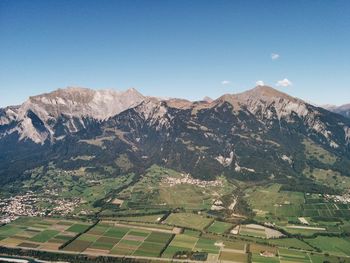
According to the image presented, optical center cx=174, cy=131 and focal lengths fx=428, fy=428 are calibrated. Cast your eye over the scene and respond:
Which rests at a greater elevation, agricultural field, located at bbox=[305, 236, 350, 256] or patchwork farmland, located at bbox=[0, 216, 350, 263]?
patchwork farmland, located at bbox=[0, 216, 350, 263]

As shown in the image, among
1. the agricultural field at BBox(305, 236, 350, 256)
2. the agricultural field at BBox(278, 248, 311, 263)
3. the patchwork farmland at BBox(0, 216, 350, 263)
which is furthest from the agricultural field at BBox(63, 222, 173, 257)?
the agricultural field at BBox(305, 236, 350, 256)

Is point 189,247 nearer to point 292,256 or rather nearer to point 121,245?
point 121,245

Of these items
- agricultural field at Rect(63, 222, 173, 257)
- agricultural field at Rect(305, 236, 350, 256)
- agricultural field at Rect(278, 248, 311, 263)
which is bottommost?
agricultural field at Rect(305, 236, 350, 256)

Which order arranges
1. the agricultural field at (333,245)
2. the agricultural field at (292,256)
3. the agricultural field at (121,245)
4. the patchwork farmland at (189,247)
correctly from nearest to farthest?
the agricultural field at (292,256), the patchwork farmland at (189,247), the agricultural field at (121,245), the agricultural field at (333,245)

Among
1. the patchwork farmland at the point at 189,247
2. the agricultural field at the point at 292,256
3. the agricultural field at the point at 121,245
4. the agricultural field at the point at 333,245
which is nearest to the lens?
the agricultural field at the point at 292,256

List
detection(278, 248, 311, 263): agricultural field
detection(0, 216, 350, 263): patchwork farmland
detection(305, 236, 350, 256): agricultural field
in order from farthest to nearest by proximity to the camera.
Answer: detection(305, 236, 350, 256): agricultural field, detection(0, 216, 350, 263): patchwork farmland, detection(278, 248, 311, 263): agricultural field

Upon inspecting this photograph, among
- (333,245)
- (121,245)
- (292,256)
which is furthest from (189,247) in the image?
(333,245)

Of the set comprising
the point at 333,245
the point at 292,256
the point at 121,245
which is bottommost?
the point at 333,245

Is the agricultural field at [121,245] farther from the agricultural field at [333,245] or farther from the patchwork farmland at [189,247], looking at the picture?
the agricultural field at [333,245]

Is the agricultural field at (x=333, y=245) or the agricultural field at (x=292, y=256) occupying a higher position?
the agricultural field at (x=292, y=256)

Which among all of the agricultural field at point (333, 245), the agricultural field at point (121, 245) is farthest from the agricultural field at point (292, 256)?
the agricultural field at point (121, 245)

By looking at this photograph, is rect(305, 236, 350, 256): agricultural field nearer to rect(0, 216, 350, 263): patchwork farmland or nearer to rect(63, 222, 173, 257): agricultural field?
rect(0, 216, 350, 263): patchwork farmland

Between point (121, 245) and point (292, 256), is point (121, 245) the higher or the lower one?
the higher one
